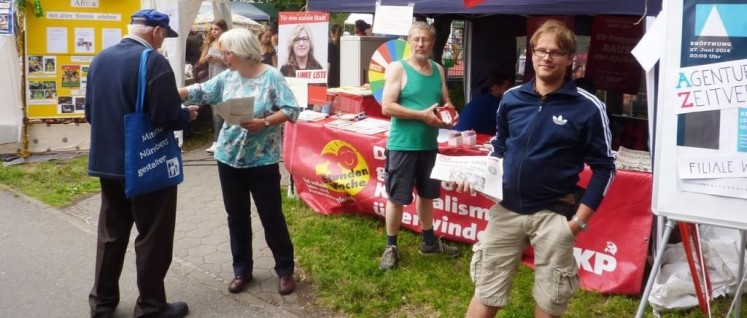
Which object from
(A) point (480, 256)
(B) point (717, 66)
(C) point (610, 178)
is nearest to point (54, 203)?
(A) point (480, 256)

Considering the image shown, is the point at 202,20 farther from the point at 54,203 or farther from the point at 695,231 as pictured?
the point at 695,231

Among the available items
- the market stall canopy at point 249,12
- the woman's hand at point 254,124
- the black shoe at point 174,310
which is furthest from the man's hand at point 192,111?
the market stall canopy at point 249,12

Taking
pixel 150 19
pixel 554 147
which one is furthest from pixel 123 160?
pixel 554 147

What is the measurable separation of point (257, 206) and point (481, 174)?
1582mm

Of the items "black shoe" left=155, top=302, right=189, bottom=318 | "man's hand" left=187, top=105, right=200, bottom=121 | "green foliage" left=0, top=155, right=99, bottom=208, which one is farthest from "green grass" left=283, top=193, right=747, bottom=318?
"green foliage" left=0, top=155, right=99, bottom=208

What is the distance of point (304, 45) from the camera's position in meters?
6.05

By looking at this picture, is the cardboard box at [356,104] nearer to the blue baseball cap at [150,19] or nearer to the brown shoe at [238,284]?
the brown shoe at [238,284]

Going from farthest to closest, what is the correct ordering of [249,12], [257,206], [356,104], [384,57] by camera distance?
[249,12] < [356,104] < [384,57] < [257,206]

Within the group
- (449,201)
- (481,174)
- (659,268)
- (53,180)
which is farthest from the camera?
(53,180)

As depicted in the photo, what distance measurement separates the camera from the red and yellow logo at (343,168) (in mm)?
5289

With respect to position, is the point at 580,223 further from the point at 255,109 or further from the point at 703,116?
the point at 255,109

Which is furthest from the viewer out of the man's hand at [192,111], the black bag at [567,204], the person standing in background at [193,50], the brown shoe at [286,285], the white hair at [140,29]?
the person standing in background at [193,50]

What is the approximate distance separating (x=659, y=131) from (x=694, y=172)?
0.22 metres

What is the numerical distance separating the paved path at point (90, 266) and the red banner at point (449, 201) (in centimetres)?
66
